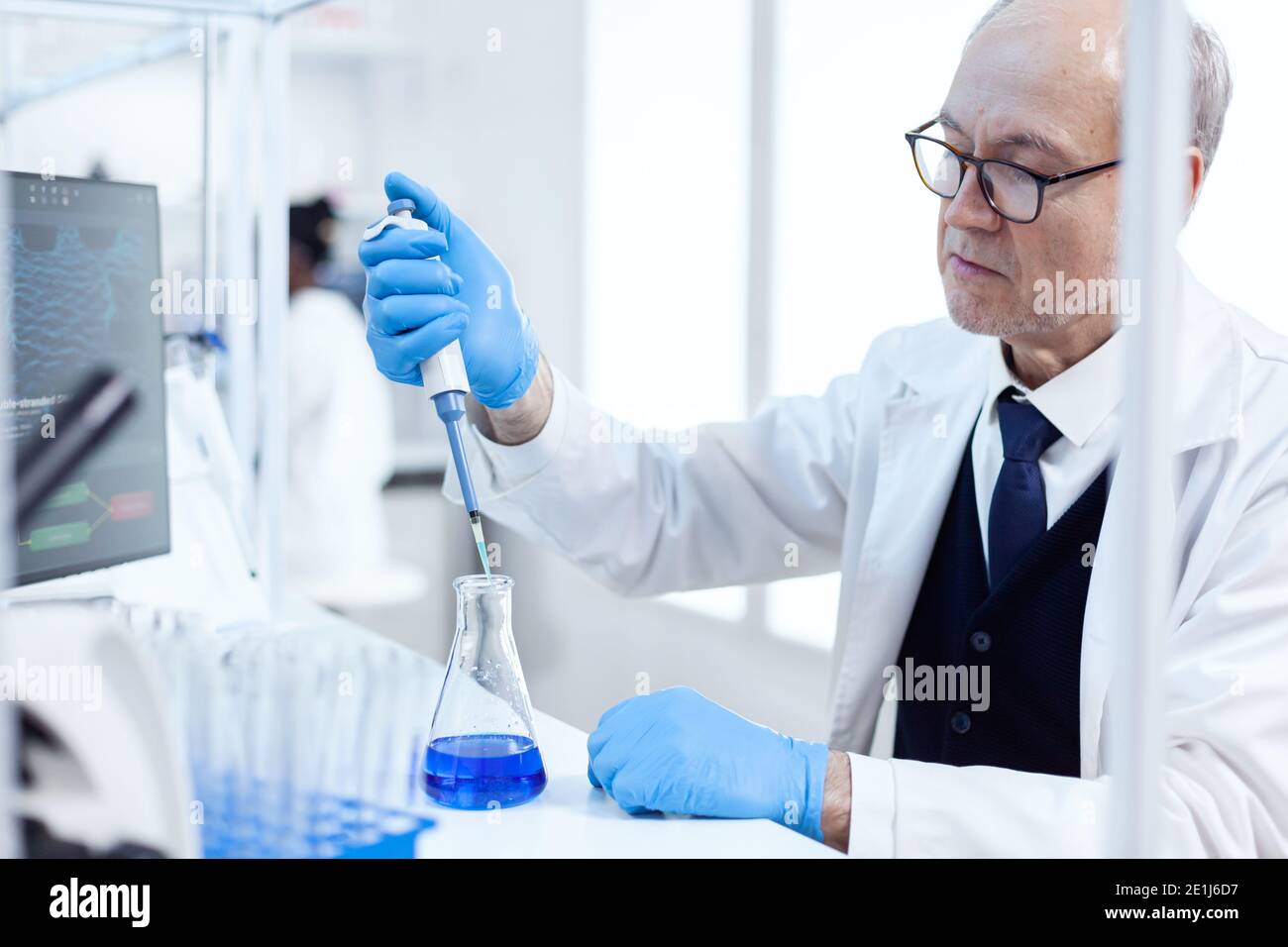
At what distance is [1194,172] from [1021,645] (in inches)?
22.7

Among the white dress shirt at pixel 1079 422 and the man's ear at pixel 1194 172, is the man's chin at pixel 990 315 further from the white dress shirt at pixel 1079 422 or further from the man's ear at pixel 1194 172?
the man's ear at pixel 1194 172

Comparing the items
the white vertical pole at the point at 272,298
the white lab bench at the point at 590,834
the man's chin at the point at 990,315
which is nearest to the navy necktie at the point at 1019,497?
the man's chin at the point at 990,315

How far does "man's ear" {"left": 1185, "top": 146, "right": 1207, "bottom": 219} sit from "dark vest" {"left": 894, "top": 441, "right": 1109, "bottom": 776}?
1.16 feet

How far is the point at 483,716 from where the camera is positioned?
0.95 metres

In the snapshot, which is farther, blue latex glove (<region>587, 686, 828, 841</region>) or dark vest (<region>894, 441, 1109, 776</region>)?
dark vest (<region>894, 441, 1109, 776</region>)

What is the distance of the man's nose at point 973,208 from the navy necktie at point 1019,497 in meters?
0.23

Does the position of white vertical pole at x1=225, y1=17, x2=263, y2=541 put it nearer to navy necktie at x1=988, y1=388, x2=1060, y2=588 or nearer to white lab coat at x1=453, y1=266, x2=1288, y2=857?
white lab coat at x1=453, y1=266, x2=1288, y2=857

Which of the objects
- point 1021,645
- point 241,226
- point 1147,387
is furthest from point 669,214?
point 1147,387

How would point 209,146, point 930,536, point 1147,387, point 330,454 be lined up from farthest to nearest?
point 330,454
point 209,146
point 930,536
point 1147,387

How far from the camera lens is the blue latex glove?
0.89m

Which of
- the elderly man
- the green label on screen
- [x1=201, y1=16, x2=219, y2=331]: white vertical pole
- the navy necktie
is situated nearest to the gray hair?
the elderly man

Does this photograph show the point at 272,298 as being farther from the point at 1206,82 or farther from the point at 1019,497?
the point at 1206,82

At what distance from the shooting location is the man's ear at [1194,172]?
4.34 feet
